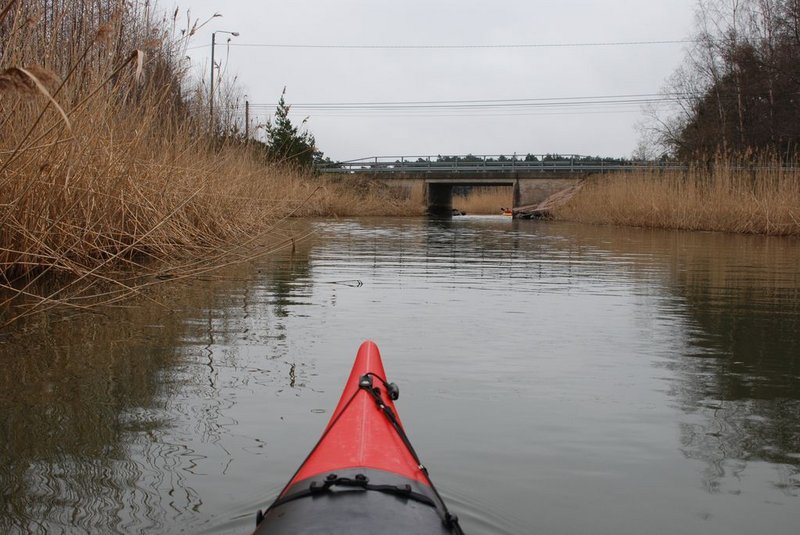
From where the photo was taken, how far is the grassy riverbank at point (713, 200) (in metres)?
17.7

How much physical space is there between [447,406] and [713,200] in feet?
57.7

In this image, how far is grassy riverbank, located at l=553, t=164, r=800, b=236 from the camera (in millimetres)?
17719

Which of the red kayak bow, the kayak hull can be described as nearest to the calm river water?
the red kayak bow

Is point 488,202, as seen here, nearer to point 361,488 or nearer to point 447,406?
point 447,406

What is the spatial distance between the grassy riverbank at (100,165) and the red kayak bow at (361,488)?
153 cm

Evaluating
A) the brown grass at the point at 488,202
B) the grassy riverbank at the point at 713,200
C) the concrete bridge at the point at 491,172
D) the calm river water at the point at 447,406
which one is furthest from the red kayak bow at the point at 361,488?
the brown grass at the point at 488,202

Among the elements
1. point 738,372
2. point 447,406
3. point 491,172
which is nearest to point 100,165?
point 447,406

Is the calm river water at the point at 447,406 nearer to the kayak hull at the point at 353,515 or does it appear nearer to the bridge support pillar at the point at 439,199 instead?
the kayak hull at the point at 353,515

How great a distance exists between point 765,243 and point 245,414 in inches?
548

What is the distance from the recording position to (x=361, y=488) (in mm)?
1768

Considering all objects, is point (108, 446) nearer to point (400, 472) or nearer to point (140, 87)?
point (400, 472)

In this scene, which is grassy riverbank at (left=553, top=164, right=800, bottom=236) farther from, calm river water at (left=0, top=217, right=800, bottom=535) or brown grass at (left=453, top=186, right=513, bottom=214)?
brown grass at (left=453, top=186, right=513, bottom=214)

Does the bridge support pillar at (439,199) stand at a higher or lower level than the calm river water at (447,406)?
higher

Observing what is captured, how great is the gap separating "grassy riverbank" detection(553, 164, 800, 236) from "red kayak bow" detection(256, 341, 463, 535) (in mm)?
17360
